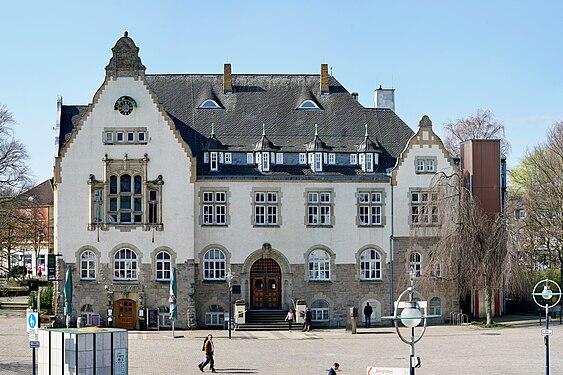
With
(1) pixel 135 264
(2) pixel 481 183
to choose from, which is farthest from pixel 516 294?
(1) pixel 135 264

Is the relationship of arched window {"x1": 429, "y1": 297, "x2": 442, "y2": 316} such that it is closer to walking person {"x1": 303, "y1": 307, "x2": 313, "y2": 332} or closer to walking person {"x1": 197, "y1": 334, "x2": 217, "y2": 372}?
walking person {"x1": 303, "y1": 307, "x2": 313, "y2": 332}

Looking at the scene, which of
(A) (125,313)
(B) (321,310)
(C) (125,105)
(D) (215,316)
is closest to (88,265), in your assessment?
(A) (125,313)

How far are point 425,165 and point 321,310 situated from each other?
9.89 metres

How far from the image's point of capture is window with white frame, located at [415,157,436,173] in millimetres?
55969

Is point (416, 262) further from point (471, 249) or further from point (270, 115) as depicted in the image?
point (270, 115)

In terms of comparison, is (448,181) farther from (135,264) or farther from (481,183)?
(135,264)

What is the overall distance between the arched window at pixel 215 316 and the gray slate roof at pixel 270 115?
7483 mm

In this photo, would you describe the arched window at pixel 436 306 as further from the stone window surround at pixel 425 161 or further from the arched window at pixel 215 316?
the arched window at pixel 215 316

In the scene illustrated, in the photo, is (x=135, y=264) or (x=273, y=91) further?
(x=273, y=91)

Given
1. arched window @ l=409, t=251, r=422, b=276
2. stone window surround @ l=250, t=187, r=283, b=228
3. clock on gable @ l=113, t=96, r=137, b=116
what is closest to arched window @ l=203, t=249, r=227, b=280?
stone window surround @ l=250, t=187, r=283, b=228

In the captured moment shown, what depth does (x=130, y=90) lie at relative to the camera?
179 ft

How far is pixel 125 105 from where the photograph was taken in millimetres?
54469

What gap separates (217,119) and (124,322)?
12932 mm

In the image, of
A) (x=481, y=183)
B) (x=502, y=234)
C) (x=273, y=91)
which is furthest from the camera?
(x=273, y=91)
